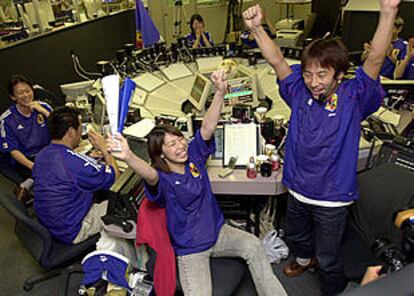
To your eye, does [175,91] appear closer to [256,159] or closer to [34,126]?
[34,126]

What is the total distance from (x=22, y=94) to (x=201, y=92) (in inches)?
58.9

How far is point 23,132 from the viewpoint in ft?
9.95

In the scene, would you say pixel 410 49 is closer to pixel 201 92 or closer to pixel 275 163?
pixel 201 92

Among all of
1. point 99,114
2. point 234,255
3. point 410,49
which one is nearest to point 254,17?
point 234,255

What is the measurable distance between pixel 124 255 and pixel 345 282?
4.14ft

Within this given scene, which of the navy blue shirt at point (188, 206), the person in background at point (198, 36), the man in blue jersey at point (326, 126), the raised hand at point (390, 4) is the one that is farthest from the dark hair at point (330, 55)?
the person in background at point (198, 36)

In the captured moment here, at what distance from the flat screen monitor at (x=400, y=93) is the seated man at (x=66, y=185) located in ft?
6.96

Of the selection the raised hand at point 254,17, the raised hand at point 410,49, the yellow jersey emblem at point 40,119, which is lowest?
the yellow jersey emblem at point 40,119

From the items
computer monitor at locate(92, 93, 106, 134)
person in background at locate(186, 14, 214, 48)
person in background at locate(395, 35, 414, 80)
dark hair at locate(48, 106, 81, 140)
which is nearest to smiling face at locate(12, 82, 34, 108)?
computer monitor at locate(92, 93, 106, 134)

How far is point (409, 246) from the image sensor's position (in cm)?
84

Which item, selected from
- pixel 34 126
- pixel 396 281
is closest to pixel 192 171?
pixel 396 281

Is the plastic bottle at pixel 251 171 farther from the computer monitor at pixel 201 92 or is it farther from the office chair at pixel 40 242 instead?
the office chair at pixel 40 242

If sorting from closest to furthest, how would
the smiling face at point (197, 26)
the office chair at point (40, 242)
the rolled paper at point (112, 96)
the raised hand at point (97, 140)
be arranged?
1. the rolled paper at point (112, 96)
2. the office chair at point (40, 242)
3. the raised hand at point (97, 140)
4. the smiling face at point (197, 26)

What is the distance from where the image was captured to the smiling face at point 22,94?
2.98m
